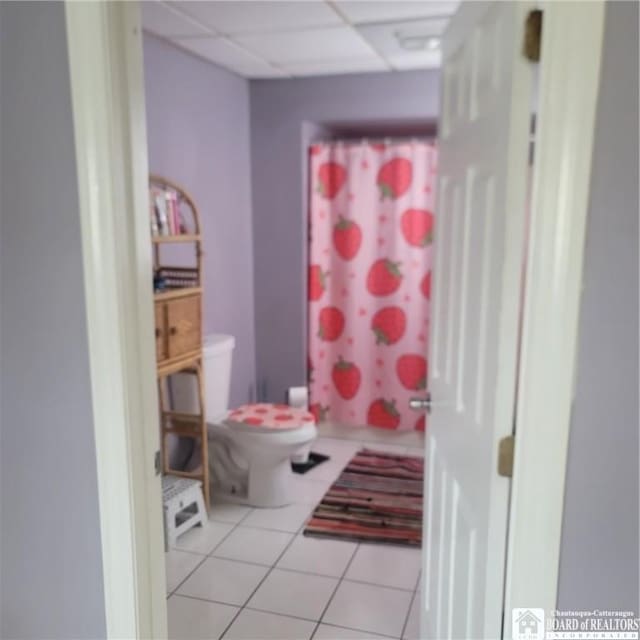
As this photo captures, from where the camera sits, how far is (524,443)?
107cm

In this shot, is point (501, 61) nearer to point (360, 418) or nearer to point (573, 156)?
point (573, 156)

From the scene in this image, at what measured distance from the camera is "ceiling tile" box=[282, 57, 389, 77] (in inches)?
125

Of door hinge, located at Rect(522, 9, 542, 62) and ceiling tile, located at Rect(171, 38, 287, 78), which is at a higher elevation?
ceiling tile, located at Rect(171, 38, 287, 78)

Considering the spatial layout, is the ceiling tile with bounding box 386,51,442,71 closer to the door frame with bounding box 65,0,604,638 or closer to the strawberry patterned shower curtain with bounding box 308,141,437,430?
the strawberry patterned shower curtain with bounding box 308,141,437,430

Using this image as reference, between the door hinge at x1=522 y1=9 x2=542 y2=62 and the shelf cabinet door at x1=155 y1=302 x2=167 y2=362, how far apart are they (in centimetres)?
179

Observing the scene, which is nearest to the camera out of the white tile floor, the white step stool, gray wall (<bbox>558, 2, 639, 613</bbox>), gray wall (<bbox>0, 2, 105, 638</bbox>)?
gray wall (<bbox>558, 2, 639, 613</bbox>)

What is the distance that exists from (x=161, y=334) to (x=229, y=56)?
1.52 m

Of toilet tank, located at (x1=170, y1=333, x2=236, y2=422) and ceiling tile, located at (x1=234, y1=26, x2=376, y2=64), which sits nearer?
ceiling tile, located at (x1=234, y1=26, x2=376, y2=64)

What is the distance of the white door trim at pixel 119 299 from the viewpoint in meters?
1.17

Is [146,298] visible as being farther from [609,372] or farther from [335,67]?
Result: [335,67]

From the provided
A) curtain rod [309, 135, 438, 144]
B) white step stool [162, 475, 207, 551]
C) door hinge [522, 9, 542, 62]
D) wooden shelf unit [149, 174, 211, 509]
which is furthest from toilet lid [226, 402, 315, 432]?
door hinge [522, 9, 542, 62]

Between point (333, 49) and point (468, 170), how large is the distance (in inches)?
71.9

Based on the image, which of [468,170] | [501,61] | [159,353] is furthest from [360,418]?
A: [501,61]

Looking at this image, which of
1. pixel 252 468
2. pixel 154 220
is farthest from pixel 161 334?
pixel 252 468
